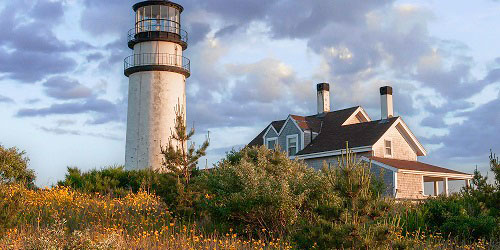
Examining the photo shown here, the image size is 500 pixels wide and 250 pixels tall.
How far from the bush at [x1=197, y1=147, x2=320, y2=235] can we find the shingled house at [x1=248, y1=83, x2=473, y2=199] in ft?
52.4

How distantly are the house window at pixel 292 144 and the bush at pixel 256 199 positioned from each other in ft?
62.8

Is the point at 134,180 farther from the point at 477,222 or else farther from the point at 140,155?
the point at 477,222

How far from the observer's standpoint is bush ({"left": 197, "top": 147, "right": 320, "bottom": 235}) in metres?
12.8

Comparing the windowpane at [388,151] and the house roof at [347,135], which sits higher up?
the house roof at [347,135]

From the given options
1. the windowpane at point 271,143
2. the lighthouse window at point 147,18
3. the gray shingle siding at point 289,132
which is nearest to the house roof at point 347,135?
the gray shingle siding at point 289,132

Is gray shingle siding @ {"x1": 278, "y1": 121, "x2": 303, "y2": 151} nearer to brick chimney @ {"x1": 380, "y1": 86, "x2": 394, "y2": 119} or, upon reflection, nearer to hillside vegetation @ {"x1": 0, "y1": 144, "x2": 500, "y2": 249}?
brick chimney @ {"x1": 380, "y1": 86, "x2": 394, "y2": 119}

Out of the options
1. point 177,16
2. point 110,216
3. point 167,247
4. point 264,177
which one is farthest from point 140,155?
point 167,247

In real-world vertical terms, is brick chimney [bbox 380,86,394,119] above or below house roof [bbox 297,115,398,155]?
above

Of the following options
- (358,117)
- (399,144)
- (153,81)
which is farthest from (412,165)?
(153,81)

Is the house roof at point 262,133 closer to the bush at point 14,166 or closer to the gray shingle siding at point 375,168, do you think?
the gray shingle siding at point 375,168

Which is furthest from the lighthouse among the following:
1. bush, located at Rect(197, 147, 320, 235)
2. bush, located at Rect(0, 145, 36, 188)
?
bush, located at Rect(197, 147, 320, 235)

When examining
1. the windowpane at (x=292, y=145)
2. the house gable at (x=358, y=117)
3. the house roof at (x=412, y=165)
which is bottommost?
the house roof at (x=412, y=165)

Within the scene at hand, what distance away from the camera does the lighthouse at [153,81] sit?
29.5 meters

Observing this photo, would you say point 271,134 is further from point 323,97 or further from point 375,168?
point 375,168
